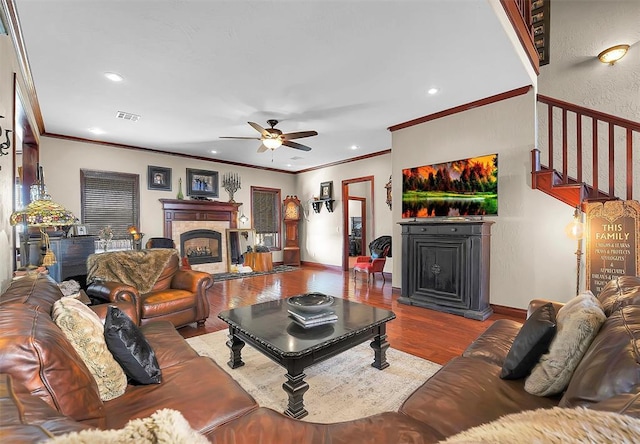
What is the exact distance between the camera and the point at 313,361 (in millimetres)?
1836

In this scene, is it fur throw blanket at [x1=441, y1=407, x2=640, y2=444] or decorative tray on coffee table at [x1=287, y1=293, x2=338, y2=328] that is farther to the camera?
decorative tray on coffee table at [x1=287, y1=293, x2=338, y2=328]

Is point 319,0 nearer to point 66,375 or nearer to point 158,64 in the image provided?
point 158,64

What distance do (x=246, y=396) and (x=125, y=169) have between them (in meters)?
6.02

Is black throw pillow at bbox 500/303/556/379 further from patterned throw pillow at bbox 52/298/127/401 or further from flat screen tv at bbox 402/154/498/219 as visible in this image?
flat screen tv at bbox 402/154/498/219

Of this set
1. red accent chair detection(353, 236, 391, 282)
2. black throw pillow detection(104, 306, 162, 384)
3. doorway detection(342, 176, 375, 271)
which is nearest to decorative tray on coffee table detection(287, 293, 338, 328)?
black throw pillow detection(104, 306, 162, 384)

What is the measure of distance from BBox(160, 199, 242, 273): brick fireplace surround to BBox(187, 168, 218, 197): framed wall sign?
10.9 inches

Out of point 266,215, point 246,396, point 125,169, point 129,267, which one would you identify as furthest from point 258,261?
point 246,396

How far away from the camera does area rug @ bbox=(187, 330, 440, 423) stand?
1.83 m

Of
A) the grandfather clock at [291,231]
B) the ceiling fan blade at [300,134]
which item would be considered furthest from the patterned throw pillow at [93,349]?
the grandfather clock at [291,231]

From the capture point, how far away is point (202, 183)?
268 inches

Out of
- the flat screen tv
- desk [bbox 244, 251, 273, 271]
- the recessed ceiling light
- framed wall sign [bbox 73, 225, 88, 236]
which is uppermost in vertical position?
the recessed ceiling light

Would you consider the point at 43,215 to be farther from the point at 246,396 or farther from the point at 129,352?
the point at 246,396

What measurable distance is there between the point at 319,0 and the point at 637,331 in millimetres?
2495

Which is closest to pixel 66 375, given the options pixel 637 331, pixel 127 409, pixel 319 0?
pixel 127 409
